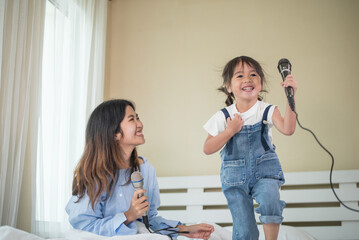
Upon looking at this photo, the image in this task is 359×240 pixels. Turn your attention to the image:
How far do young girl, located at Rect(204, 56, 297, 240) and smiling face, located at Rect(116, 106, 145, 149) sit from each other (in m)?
0.31

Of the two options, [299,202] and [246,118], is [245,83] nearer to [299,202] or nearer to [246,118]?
[246,118]

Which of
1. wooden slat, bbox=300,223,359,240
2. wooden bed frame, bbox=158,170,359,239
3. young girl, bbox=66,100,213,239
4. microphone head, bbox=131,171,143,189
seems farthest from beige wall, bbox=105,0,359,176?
microphone head, bbox=131,171,143,189

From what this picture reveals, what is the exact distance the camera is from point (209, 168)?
2740 mm

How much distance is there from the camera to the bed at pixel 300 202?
7.68ft

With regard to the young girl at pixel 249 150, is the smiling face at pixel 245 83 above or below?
above

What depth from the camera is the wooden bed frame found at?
2.34 meters

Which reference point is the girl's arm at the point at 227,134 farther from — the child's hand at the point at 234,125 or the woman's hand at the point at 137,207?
the woman's hand at the point at 137,207

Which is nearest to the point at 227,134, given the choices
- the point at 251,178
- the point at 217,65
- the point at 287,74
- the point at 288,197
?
the point at 251,178

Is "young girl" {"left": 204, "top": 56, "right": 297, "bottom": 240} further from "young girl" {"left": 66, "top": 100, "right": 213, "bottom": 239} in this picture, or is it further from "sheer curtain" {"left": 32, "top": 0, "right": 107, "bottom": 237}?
"sheer curtain" {"left": 32, "top": 0, "right": 107, "bottom": 237}

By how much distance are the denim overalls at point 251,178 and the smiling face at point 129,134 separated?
380 millimetres

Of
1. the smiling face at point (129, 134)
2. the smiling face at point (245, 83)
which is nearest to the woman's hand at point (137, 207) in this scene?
the smiling face at point (129, 134)

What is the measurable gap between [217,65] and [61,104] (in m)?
1.27

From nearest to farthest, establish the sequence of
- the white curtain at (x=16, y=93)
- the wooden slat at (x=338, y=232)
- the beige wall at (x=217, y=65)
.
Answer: the white curtain at (x=16, y=93), the wooden slat at (x=338, y=232), the beige wall at (x=217, y=65)

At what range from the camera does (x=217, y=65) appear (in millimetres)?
2854
